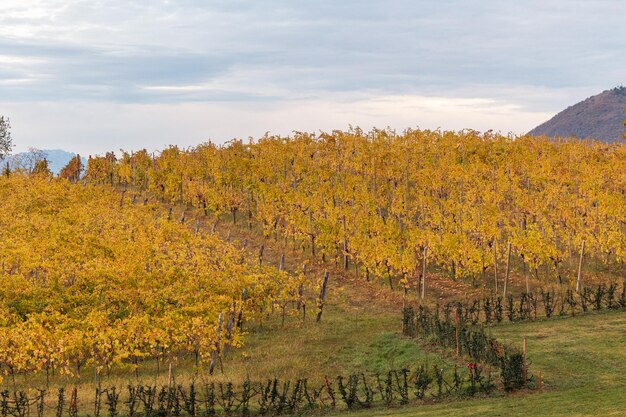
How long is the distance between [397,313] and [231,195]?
107 ft

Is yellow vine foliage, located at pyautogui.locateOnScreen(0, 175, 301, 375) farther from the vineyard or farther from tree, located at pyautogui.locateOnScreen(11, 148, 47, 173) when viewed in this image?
tree, located at pyautogui.locateOnScreen(11, 148, 47, 173)

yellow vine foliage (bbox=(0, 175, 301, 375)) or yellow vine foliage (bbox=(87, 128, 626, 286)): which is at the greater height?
yellow vine foliage (bbox=(87, 128, 626, 286))

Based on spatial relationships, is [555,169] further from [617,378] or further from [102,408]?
[102,408]

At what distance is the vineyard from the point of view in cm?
2556

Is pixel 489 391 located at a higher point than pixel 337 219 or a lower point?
lower

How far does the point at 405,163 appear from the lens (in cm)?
6844

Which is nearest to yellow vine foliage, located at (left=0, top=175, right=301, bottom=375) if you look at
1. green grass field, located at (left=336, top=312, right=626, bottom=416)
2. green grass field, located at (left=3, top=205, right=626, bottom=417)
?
green grass field, located at (left=3, top=205, right=626, bottom=417)

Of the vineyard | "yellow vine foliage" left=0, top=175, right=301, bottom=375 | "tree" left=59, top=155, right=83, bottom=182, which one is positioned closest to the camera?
the vineyard

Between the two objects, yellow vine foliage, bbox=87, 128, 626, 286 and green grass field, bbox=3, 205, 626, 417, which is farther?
yellow vine foliage, bbox=87, 128, 626, 286

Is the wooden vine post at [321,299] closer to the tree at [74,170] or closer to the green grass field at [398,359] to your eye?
the green grass field at [398,359]

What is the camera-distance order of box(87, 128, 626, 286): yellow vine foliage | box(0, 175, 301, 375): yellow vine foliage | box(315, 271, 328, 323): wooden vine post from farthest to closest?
1. box(87, 128, 626, 286): yellow vine foliage
2. box(315, 271, 328, 323): wooden vine post
3. box(0, 175, 301, 375): yellow vine foliage

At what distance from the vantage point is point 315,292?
47.8m

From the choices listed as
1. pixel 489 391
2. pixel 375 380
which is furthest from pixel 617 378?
pixel 375 380

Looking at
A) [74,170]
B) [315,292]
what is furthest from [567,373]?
[74,170]
